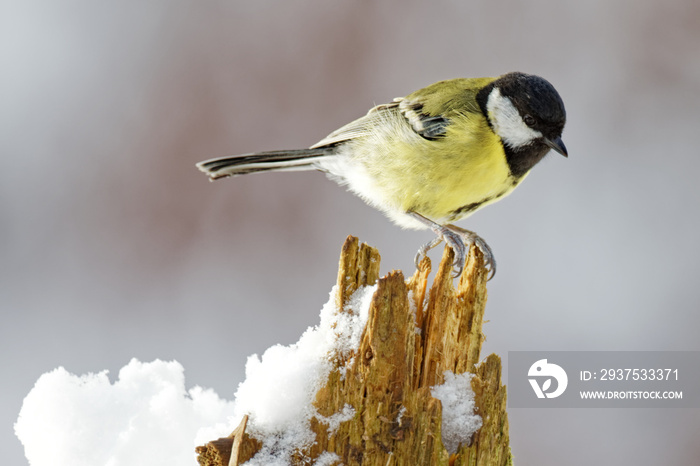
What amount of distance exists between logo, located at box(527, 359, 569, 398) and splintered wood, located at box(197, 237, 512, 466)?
116 cm

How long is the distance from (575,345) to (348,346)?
2137mm

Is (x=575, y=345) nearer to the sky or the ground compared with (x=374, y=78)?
nearer to the ground

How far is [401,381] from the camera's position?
4.89 ft

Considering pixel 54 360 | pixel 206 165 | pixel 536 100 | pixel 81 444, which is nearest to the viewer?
pixel 81 444

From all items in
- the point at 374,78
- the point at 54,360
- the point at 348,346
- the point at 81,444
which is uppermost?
the point at 374,78

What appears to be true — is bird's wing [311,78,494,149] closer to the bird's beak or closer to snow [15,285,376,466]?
the bird's beak

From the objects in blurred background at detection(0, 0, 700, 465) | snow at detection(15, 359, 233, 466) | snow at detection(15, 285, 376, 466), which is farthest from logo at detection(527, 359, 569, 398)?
snow at detection(15, 359, 233, 466)

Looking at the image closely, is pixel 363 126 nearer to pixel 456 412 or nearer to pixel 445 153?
pixel 445 153

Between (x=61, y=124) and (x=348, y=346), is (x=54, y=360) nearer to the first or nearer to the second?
(x=61, y=124)

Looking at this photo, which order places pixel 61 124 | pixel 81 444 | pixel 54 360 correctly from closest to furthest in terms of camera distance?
1. pixel 81 444
2. pixel 54 360
3. pixel 61 124

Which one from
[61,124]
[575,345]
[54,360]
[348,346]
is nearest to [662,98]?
[575,345]

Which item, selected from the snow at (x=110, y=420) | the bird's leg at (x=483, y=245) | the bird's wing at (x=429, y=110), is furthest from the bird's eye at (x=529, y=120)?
the snow at (x=110, y=420)

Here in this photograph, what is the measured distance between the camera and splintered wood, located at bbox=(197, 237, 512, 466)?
4.64 ft

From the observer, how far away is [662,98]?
3.41 m
